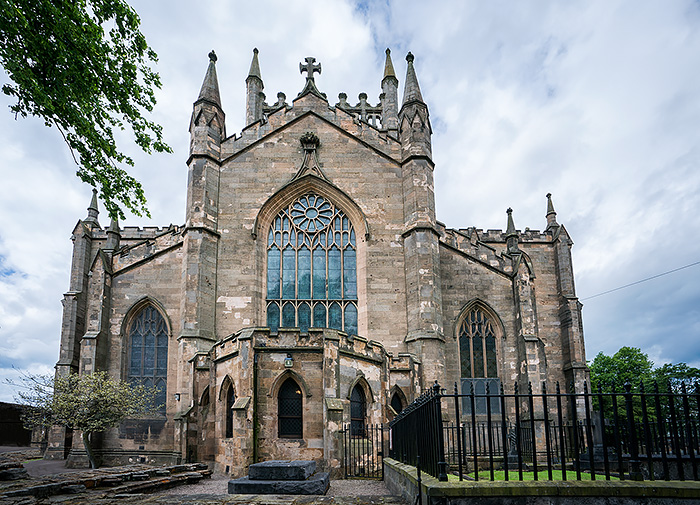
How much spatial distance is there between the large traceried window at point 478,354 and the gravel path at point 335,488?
951 centimetres

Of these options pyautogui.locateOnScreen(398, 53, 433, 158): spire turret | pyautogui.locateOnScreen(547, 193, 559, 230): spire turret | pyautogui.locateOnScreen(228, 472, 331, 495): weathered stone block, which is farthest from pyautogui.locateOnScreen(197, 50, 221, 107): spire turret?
pyautogui.locateOnScreen(547, 193, 559, 230): spire turret

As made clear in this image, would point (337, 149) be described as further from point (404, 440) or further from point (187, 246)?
point (404, 440)

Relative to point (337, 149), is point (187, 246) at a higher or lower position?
lower

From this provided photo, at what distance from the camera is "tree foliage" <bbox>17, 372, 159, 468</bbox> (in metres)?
18.9

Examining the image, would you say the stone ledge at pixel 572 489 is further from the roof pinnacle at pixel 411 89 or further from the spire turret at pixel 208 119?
the roof pinnacle at pixel 411 89

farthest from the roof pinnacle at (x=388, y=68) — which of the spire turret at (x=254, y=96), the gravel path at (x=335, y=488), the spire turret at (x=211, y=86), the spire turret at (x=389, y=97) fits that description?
the gravel path at (x=335, y=488)

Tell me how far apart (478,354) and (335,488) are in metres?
11.9

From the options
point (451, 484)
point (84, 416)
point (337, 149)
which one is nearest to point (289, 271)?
point (337, 149)

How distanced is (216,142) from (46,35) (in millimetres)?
Result: 13790

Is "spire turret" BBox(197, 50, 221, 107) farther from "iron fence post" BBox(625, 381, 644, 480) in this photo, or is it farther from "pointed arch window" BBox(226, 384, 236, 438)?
"iron fence post" BBox(625, 381, 644, 480)

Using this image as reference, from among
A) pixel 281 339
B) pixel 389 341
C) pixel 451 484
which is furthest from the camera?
pixel 389 341

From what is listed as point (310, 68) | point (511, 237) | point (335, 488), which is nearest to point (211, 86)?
point (310, 68)

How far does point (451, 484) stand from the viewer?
588 centimetres

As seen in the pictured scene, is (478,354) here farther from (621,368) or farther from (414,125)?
(621,368)
